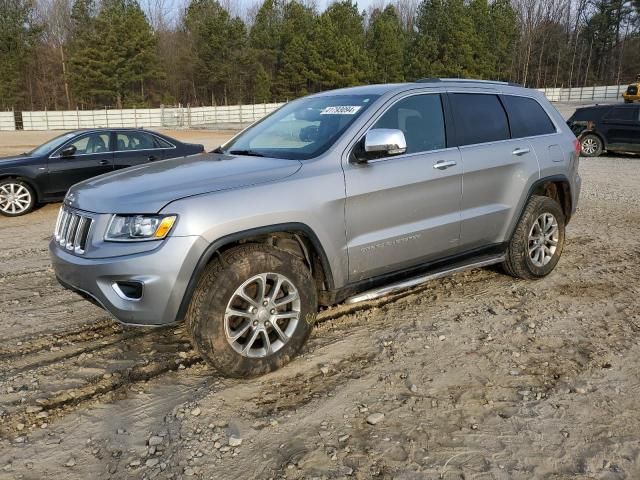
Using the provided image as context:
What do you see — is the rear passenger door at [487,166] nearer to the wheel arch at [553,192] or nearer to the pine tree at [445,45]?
the wheel arch at [553,192]

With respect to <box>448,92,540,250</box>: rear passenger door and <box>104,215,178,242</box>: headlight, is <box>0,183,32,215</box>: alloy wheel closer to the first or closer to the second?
<box>104,215,178,242</box>: headlight

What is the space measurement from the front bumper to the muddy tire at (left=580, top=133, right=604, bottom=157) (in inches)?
620

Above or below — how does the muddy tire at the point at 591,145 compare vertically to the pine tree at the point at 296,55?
below

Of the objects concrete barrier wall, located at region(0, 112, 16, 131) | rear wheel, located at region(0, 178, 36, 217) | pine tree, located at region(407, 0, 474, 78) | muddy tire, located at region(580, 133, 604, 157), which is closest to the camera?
rear wheel, located at region(0, 178, 36, 217)

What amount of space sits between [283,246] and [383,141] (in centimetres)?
96

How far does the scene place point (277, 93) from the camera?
65250 mm

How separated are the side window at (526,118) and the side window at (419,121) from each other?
0.94m

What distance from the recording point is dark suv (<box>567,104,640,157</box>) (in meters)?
15.2

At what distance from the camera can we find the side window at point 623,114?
15.1m

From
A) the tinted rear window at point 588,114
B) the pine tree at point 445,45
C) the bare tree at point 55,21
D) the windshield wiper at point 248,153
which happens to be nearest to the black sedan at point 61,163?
the windshield wiper at point 248,153

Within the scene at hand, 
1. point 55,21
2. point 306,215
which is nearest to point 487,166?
point 306,215

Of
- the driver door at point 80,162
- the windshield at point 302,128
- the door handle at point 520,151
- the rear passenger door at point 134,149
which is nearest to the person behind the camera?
the windshield at point 302,128

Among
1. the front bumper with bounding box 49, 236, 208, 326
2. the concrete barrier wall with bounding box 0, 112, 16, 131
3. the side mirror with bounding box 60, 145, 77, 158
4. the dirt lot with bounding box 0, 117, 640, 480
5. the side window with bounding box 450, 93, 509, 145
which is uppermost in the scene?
the concrete barrier wall with bounding box 0, 112, 16, 131

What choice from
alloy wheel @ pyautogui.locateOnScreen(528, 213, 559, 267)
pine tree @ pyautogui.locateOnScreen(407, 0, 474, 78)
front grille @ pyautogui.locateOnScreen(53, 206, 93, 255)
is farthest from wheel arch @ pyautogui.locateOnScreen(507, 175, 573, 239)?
pine tree @ pyautogui.locateOnScreen(407, 0, 474, 78)
